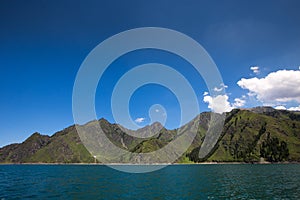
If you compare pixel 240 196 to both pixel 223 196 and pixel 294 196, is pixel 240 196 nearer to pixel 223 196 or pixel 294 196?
pixel 223 196

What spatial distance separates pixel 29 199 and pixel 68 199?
843cm

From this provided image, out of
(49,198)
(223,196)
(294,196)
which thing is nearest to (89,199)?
(49,198)

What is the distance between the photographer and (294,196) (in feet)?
184

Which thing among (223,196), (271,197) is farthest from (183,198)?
(271,197)

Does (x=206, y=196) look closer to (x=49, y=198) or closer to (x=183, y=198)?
(x=183, y=198)

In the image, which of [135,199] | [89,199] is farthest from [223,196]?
[89,199]

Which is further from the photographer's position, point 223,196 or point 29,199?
point 223,196

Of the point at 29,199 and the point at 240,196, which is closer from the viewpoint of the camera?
the point at 29,199

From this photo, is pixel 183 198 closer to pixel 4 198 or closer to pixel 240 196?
pixel 240 196

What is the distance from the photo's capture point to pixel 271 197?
55562 mm

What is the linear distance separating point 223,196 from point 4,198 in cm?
4959

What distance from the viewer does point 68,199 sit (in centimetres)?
5462

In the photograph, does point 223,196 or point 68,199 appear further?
point 223,196

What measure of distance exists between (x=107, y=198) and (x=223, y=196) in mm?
26656
